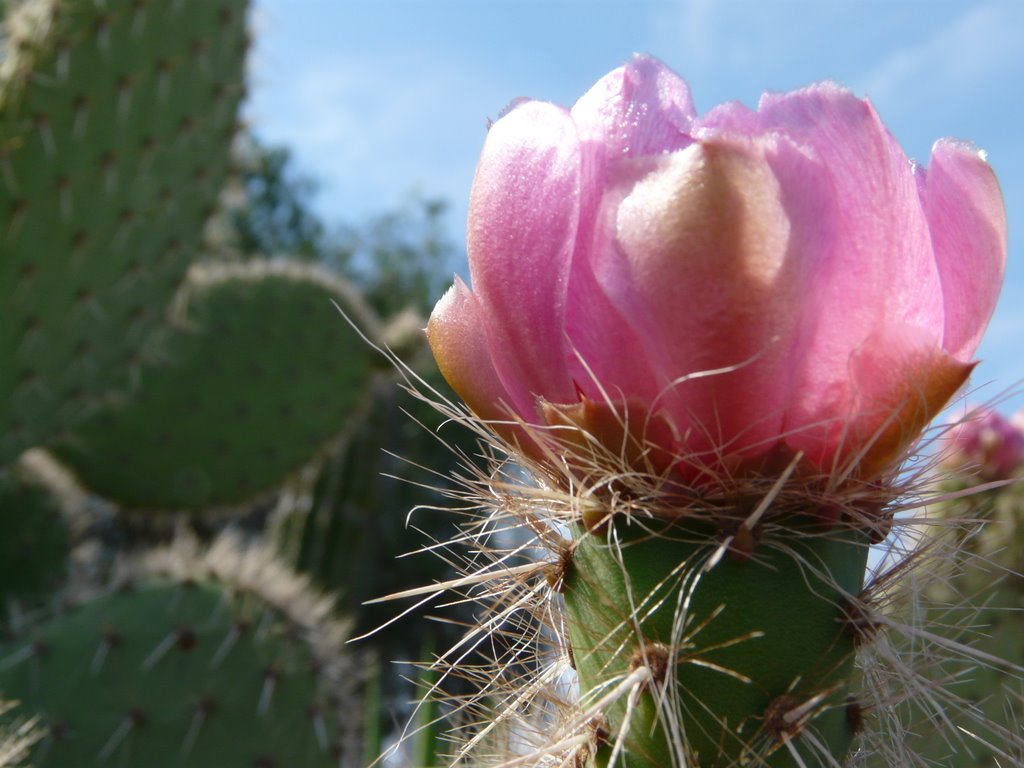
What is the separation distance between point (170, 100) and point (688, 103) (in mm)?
1804

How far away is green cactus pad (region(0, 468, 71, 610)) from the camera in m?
2.50

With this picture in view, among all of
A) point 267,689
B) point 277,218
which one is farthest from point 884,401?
point 277,218

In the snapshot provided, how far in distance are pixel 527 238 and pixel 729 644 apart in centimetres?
23

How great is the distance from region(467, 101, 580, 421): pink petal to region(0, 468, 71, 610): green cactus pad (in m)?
2.16

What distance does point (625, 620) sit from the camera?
57cm

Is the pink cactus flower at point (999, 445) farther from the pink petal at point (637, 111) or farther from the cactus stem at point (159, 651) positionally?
the pink petal at point (637, 111)

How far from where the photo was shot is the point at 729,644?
0.54 meters

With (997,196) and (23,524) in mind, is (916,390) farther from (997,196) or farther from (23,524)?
(23,524)

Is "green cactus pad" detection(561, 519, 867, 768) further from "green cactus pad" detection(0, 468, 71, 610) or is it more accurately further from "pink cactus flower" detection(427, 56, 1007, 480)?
"green cactus pad" detection(0, 468, 71, 610)

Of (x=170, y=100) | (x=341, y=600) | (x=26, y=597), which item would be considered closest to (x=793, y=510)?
(x=170, y=100)

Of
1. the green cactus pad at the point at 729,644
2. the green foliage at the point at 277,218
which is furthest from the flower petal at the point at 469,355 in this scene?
the green foliage at the point at 277,218

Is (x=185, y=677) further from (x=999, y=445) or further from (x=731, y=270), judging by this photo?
(x=999, y=445)

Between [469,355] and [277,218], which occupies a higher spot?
[277,218]

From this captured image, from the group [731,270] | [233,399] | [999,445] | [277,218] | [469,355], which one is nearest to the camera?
[731,270]
